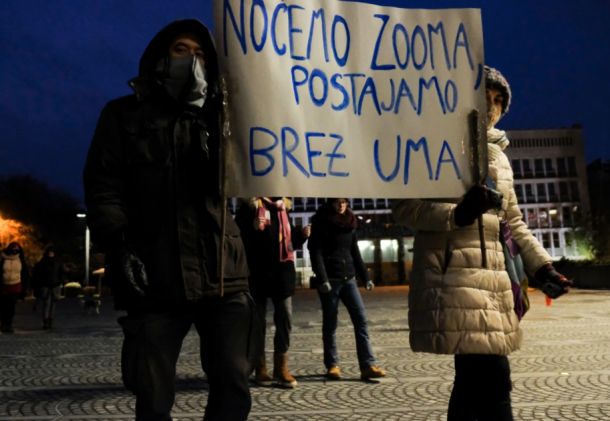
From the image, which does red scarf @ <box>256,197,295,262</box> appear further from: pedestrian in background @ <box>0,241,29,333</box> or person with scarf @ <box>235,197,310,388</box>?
pedestrian in background @ <box>0,241,29,333</box>

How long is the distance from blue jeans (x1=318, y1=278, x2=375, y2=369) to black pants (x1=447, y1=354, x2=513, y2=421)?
3125 millimetres

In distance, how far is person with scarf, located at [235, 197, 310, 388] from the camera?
610 centimetres

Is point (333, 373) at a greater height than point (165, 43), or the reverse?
point (165, 43)

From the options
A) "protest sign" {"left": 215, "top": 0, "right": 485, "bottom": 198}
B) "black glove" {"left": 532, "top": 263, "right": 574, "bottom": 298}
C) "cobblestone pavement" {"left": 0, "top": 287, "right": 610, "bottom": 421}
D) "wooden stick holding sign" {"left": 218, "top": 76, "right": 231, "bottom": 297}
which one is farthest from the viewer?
"cobblestone pavement" {"left": 0, "top": 287, "right": 610, "bottom": 421}

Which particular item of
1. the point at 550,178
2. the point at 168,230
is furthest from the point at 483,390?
the point at 550,178

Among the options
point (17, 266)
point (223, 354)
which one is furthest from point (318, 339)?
point (223, 354)

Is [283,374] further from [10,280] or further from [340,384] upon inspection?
[10,280]

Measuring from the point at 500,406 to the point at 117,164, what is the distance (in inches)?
82.5

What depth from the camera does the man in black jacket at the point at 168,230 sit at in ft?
8.36

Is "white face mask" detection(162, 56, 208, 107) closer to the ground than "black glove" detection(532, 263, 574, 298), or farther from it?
farther from it

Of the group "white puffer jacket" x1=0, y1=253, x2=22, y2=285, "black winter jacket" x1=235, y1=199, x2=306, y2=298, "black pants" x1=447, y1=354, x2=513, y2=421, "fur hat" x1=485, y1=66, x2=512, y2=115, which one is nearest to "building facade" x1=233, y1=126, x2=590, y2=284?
"white puffer jacket" x1=0, y1=253, x2=22, y2=285

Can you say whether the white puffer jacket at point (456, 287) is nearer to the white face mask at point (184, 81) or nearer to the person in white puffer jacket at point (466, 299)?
the person in white puffer jacket at point (466, 299)

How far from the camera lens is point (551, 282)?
3.29 meters

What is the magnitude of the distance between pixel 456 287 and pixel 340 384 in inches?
126
